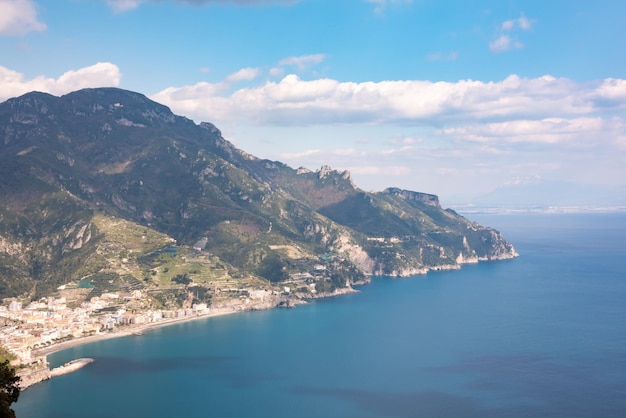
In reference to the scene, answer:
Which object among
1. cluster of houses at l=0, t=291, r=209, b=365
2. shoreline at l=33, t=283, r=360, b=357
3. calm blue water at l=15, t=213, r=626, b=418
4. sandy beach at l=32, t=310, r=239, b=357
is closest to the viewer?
calm blue water at l=15, t=213, r=626, b=418

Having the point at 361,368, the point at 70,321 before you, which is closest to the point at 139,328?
the point at 70,321

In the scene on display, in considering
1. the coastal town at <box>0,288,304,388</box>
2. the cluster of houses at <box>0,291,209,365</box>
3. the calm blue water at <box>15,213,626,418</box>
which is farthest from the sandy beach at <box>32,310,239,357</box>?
the calm blue water at <box>15,213,626,418</box>

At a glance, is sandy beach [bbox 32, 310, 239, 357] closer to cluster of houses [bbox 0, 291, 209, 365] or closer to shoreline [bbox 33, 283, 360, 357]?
shoreline [bbox 33, 283, 360, 357]

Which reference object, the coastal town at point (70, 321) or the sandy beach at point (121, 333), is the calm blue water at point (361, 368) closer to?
the sandy beach at point (121, 333)

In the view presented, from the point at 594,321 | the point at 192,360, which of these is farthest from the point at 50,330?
the point at 594,321

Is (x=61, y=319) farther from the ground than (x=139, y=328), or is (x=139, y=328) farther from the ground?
(x=61, y=319)

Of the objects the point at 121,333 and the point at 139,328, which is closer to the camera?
the point at 121,333

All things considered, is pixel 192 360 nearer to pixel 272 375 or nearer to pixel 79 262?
pixel 272 375

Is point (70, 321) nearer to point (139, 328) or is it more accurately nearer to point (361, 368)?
point (139, 328)
